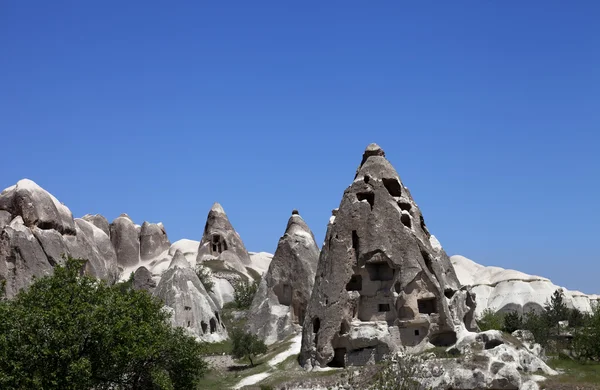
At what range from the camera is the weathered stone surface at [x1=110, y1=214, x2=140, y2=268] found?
10162 centimetres

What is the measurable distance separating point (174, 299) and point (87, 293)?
28104 mm

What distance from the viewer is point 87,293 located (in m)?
28.6

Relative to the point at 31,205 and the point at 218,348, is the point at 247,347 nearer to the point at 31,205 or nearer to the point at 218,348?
the point at 218,348

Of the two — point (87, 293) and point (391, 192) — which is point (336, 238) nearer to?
point (391, 192)

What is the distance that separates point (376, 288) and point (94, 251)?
1726 inches

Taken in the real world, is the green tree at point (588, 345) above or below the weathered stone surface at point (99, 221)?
below

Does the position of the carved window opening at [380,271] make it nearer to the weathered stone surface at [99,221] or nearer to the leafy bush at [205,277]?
the leafy bush at [205,277]

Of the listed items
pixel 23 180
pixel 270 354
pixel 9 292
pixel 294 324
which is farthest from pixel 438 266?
pixel 23 180

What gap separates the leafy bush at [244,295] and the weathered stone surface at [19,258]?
20268 mm

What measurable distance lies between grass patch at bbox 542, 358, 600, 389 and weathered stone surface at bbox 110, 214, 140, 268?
70.0 meters

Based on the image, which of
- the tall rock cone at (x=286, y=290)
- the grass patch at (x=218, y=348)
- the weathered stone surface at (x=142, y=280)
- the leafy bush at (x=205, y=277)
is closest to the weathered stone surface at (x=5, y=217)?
the weathered stone surface at (x=142, y=280)

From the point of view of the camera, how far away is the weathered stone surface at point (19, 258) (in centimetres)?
5841

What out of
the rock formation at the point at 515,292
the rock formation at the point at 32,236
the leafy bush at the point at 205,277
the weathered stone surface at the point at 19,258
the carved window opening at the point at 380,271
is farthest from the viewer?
the rock formation at the point at 515,292

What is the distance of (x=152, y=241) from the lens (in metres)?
105
